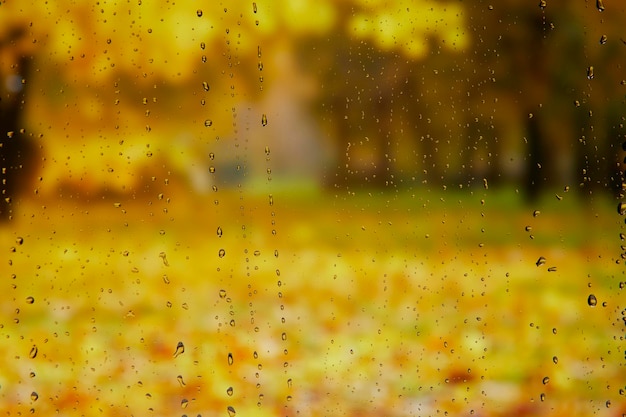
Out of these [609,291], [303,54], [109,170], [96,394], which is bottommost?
[96,394]

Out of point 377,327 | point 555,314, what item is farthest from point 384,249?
point 555,314

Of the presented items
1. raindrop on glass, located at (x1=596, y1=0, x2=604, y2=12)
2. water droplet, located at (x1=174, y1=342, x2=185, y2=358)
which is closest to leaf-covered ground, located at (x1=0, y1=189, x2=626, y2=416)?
water droplet, located at (x1=174, y1=342, x2=185, y2=358)

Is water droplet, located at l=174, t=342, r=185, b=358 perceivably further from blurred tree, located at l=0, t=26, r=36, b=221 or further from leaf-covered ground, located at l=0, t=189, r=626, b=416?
blurred tree, located at l=0, t=26, r=36, b=221

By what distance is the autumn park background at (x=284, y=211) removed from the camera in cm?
147

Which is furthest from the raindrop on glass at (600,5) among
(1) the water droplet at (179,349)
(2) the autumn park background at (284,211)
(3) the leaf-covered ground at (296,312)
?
(1) the water droplet at (179,349)

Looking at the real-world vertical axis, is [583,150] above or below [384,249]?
above

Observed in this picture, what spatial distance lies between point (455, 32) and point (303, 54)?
39cm

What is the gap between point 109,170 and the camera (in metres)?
1.56

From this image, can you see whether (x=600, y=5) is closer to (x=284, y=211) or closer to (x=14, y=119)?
(x=284, y=211)

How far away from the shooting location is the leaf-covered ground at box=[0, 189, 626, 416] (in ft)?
4.78

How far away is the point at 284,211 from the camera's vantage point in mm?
1581

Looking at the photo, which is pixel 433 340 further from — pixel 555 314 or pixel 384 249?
pixel 555 314

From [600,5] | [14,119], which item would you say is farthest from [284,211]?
[600,5]

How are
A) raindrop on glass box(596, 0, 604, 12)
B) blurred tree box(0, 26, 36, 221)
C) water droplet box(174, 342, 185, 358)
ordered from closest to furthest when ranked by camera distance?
blurred tree box(0, 26, 36, 221) → water droplet box(174, 342, 185, 358) → raindrop on glass box(596, 0, 604, 12)
